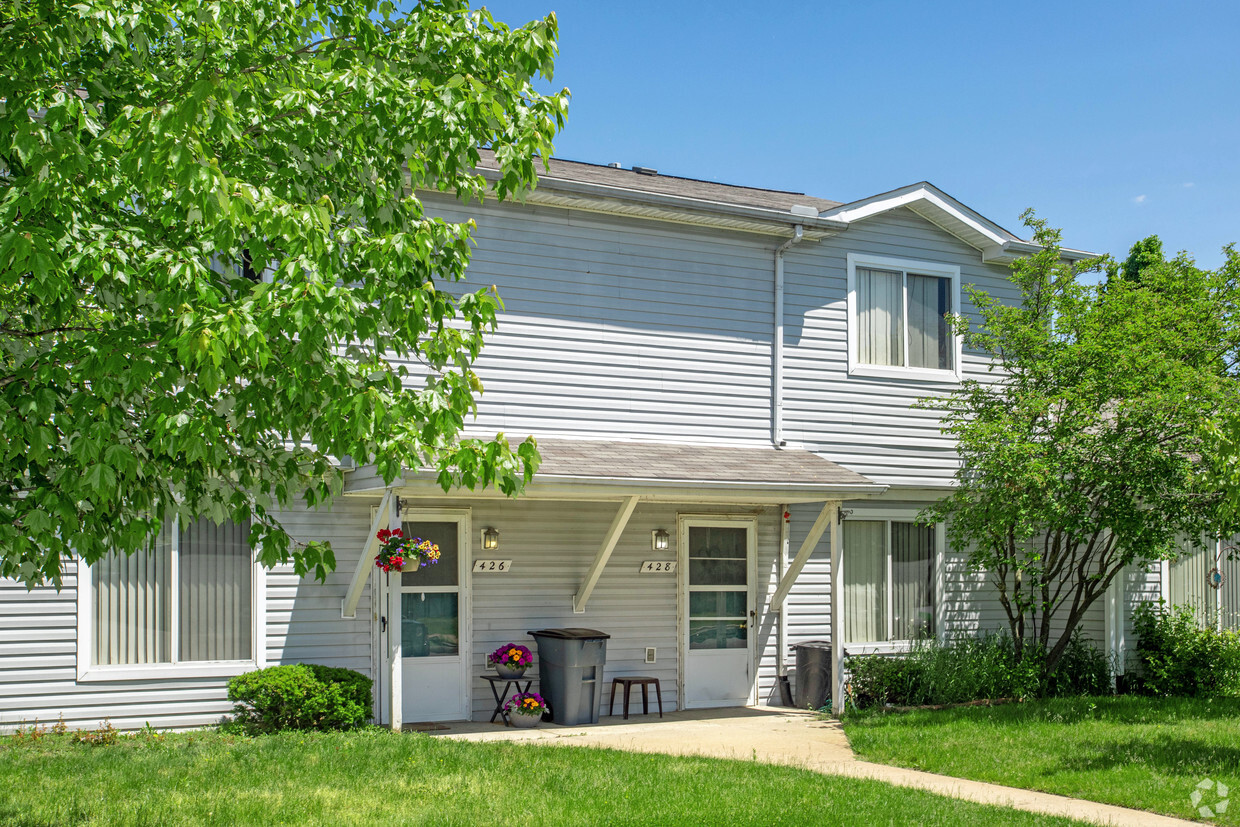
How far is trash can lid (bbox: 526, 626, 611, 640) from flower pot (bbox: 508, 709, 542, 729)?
2.66 feet

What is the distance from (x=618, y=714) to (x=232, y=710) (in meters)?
4.31

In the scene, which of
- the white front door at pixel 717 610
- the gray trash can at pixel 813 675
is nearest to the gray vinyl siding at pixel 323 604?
the white front door at pixel 717 610

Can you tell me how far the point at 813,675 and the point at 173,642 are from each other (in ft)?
23.8

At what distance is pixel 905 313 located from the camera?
48.8ft

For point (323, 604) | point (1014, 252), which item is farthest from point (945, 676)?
point (323, 604)

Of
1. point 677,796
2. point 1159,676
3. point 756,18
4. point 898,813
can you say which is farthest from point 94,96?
point 1159,676

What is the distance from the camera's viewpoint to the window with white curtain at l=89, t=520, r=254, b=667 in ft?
36.1

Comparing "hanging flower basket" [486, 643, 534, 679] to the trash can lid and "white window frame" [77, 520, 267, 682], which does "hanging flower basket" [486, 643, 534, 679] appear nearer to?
the trash can lid

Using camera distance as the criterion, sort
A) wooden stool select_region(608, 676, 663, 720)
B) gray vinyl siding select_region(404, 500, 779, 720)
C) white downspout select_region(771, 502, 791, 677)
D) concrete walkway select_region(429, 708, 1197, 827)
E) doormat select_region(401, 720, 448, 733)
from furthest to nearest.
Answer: white downspout select_region(771, 502, 791, 677) < wooden stool select_region(608, 676, 663, 720) < gray vinyl siding select_region(404, 500, 779, 720) < doormat select_region(401, 720, 448, 733) < concrete walkway select_region(429, 708, 1197, 827)

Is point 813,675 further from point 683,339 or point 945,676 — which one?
point 683,339

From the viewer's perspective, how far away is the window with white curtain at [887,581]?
14.4 meters

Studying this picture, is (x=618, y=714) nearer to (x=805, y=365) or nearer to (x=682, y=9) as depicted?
(x=805, y=365)

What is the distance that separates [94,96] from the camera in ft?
17.4

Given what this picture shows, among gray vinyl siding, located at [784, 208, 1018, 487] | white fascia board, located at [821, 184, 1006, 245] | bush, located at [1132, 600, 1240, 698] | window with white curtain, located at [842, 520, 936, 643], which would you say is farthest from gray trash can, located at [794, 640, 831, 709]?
white fascia board, located at [821, 184, 1006, 245]
